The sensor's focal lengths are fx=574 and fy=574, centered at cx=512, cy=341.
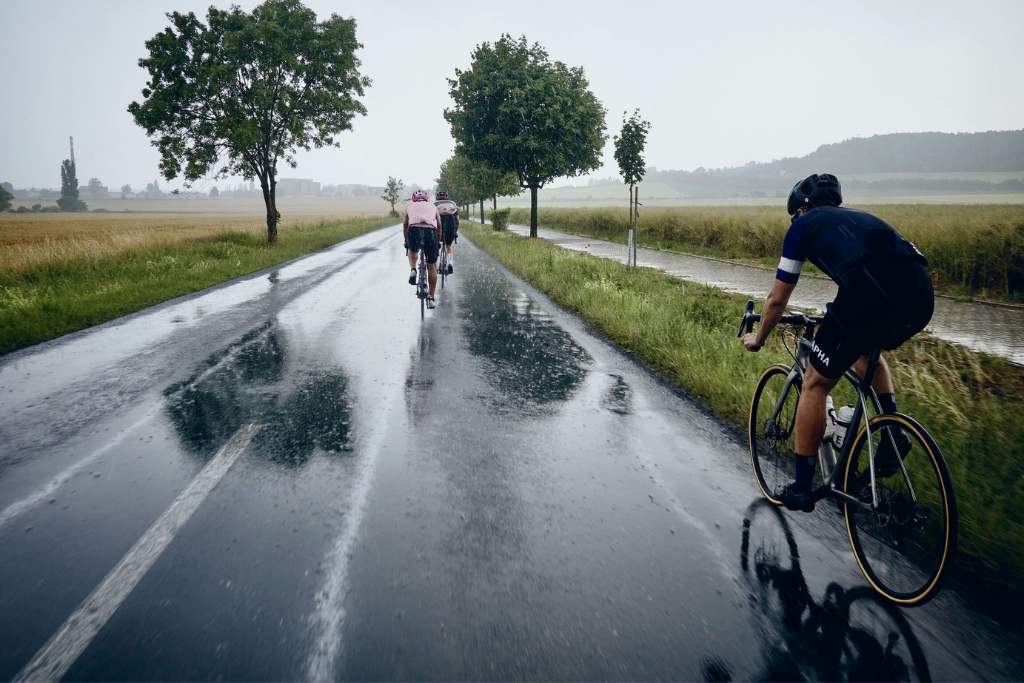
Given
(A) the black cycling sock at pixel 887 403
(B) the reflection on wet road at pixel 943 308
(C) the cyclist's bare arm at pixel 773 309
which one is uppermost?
(C) the cyclist's bare arm at pixel 773 309

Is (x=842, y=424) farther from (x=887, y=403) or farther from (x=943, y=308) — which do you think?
(x=943, y=308)

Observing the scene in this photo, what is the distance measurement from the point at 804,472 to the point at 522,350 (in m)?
5.06

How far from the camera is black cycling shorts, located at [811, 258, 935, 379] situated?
263 cm

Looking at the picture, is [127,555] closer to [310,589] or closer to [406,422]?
[310,589]

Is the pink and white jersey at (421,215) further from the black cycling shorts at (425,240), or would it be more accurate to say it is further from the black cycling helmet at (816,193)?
the black cycling helmet at (816,193)

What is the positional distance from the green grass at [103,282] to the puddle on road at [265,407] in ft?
12.8

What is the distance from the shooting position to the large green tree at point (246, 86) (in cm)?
2500

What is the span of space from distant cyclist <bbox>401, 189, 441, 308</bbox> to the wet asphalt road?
4.42 m

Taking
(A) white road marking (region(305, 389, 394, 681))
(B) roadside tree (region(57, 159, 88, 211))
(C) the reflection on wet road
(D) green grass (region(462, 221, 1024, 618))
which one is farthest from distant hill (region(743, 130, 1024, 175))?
(B) roadside tree (region(57, 159, 88, 211))

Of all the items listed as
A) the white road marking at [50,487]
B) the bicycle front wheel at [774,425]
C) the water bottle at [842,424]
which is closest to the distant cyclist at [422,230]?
the white road marking at [50,487]

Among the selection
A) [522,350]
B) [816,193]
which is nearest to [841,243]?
[816,193]

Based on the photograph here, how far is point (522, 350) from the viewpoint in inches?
315

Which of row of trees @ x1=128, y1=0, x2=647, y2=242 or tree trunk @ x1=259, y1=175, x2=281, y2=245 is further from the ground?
row of trees @ x1=128, y1=0, x2=647, y2=242

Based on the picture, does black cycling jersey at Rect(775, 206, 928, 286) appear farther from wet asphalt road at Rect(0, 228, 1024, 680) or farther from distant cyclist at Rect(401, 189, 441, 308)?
distant cyclist at Rect(401, 189, 441, 308)
